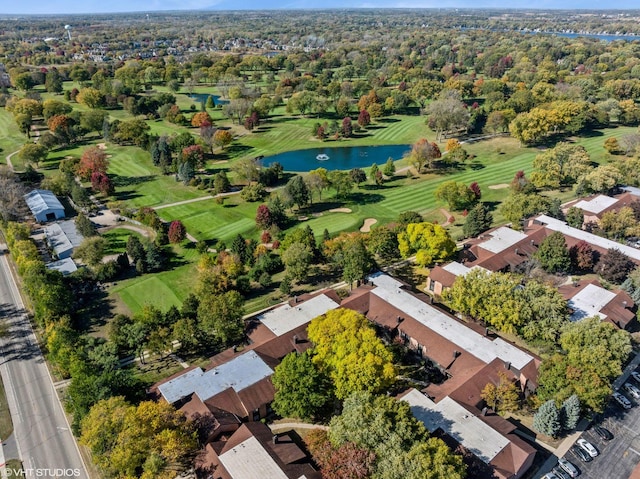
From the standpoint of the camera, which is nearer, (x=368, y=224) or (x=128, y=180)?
(x=368, y=224)

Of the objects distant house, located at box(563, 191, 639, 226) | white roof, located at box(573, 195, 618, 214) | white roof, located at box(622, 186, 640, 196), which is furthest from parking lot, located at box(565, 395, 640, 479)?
white roof, located at box(622, 186, 640, 196)

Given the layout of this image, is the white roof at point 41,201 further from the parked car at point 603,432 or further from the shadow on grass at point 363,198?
the parked car at point 603,432

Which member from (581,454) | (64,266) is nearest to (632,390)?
(581,454)

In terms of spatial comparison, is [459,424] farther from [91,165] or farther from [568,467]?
[91,165]

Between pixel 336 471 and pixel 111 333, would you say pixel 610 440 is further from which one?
pixel 111 333

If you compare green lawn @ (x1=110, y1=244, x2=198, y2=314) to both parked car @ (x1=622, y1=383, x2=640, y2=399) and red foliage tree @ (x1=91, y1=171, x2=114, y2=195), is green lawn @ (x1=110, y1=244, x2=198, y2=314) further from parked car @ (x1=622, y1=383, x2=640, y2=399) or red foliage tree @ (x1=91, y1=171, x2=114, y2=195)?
parked car @ (x1=622, y1=383, x2=640, y2=399)

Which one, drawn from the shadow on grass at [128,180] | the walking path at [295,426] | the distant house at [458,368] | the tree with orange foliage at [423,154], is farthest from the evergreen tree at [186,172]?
the walking path at [295,426]
